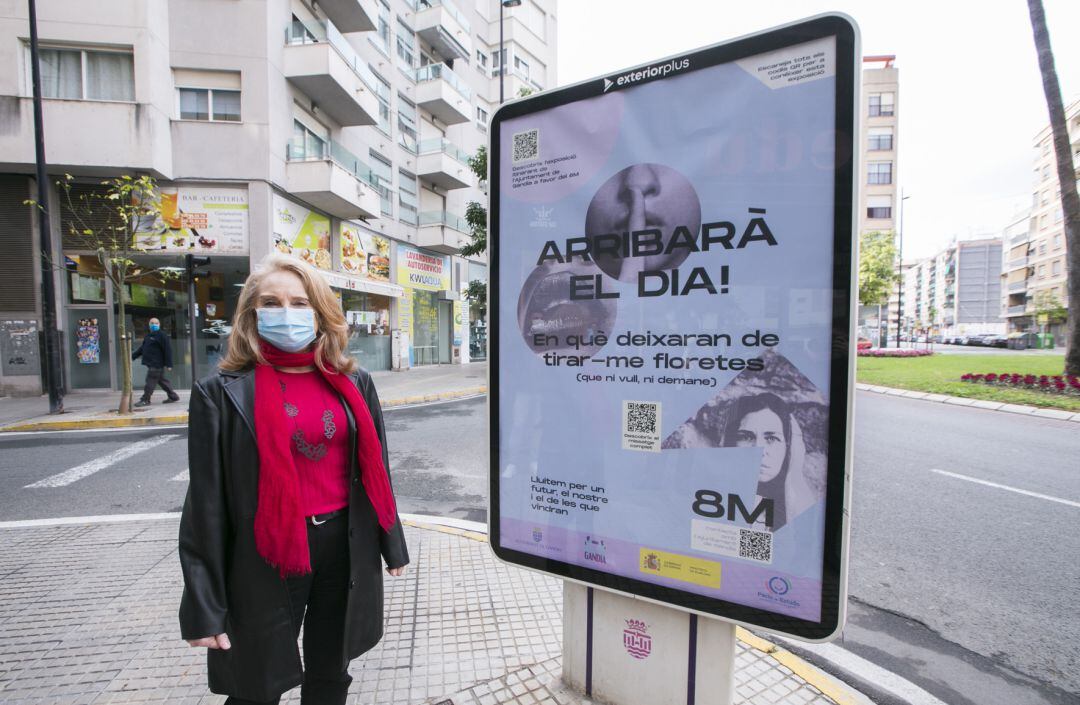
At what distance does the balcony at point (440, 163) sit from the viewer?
2209 centimetres

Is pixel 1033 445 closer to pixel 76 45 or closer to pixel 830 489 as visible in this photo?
pixel 830 489

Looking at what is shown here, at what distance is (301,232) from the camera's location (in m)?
15.7

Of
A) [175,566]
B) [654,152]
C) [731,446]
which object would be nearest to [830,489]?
[731,446]

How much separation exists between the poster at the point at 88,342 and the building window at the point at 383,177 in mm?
9939

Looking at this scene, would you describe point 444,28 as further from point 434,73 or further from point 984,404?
point 984,404

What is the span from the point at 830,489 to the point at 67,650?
381 centimetres

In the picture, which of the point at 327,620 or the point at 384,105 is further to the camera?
the point at 384,105

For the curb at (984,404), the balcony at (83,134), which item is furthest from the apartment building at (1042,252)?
the balcony at (83,134)

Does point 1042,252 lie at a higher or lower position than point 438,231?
higher

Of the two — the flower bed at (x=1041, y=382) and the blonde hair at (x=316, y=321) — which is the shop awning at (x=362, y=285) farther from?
the flower bed at (x=1041, y=382)

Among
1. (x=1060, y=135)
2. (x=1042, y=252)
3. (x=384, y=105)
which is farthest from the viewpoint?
(x=1042, y=252)

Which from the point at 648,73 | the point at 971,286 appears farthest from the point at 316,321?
the point at 971,286

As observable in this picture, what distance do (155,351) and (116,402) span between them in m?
2.28

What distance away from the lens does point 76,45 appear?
41.8 feet
